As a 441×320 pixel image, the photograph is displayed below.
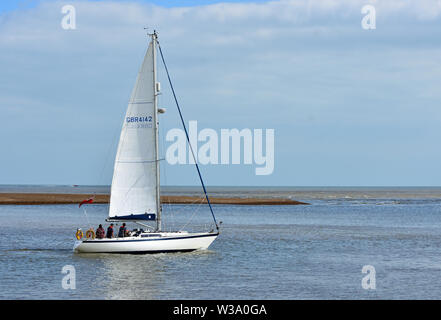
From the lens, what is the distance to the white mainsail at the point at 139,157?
1618 inches

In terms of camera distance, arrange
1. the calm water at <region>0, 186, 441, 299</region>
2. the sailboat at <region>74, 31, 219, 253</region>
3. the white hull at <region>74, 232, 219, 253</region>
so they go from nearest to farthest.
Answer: the calm water at <region>0, 186, 441, 299</region> < the white hull at <region>74, 232, 219, 253</region> < the sailboat at <region>74, 31, 219, 253</region>

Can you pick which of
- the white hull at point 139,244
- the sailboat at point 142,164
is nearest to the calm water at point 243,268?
the white hull at point 139,244

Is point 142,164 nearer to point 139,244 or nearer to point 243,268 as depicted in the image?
point 139,244

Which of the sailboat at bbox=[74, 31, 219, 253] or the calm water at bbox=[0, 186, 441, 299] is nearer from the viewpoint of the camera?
the calm water at bbox=[0, 186, 441, 299]

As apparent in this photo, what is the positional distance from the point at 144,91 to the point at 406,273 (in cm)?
1822

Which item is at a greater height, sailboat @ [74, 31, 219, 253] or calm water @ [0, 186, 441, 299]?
sailboat @ [74, 31, 219, 253]

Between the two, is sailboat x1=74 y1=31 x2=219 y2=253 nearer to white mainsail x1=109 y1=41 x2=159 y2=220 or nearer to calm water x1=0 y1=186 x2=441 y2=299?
white mainsail x1=109 y1=41 x2=159 y2=220

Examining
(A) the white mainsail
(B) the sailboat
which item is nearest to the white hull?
(B) the sailboat

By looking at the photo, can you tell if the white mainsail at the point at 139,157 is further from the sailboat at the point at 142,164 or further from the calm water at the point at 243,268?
the calm water at the point at 243,268

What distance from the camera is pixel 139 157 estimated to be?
41.5m

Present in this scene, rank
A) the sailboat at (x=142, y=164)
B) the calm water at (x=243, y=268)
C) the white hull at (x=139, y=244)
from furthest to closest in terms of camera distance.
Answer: the sailboat at (x=142, y=164) → the white hull at (x=139, y=244) → the calm water at (x=243, y=268)

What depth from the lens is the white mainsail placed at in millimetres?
41094

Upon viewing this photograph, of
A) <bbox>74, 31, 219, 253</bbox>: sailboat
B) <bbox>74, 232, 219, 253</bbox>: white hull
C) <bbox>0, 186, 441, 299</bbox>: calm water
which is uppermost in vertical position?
<bbox>74, 31, 219, 253</bbox>: sailboat

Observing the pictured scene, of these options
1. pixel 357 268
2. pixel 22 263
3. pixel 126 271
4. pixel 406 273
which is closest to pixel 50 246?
pixel 22 263
